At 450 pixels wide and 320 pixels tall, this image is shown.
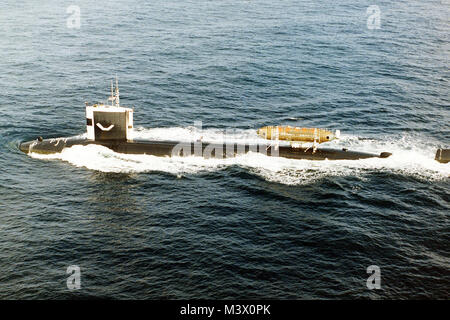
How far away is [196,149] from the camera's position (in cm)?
7306

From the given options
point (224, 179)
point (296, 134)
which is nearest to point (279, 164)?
point (296, 134)

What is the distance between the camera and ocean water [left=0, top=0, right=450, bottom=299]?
4600 centimetres

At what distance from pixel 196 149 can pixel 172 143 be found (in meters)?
4.60

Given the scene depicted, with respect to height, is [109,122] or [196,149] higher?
[109,122]

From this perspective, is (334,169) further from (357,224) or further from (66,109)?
(66,109)

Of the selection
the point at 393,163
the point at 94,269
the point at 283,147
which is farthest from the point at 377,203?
the point at 94,269

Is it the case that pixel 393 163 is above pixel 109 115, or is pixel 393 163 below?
below

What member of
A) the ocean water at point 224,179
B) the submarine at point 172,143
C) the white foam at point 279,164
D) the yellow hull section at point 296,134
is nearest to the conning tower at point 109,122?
the submarine at point 172,143

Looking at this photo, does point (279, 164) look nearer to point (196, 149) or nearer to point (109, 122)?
point (196, 149)

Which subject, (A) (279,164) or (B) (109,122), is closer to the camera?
(A) (279,164)

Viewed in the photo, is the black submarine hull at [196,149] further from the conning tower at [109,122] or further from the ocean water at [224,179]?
the ocean water at [224,179]

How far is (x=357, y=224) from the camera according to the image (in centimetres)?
5484

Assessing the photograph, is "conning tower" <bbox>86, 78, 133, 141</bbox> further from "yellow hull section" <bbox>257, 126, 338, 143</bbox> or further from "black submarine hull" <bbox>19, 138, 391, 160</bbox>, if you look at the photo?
"yellow hull section" <bbox>257, 126, 338, 143</bbox>
